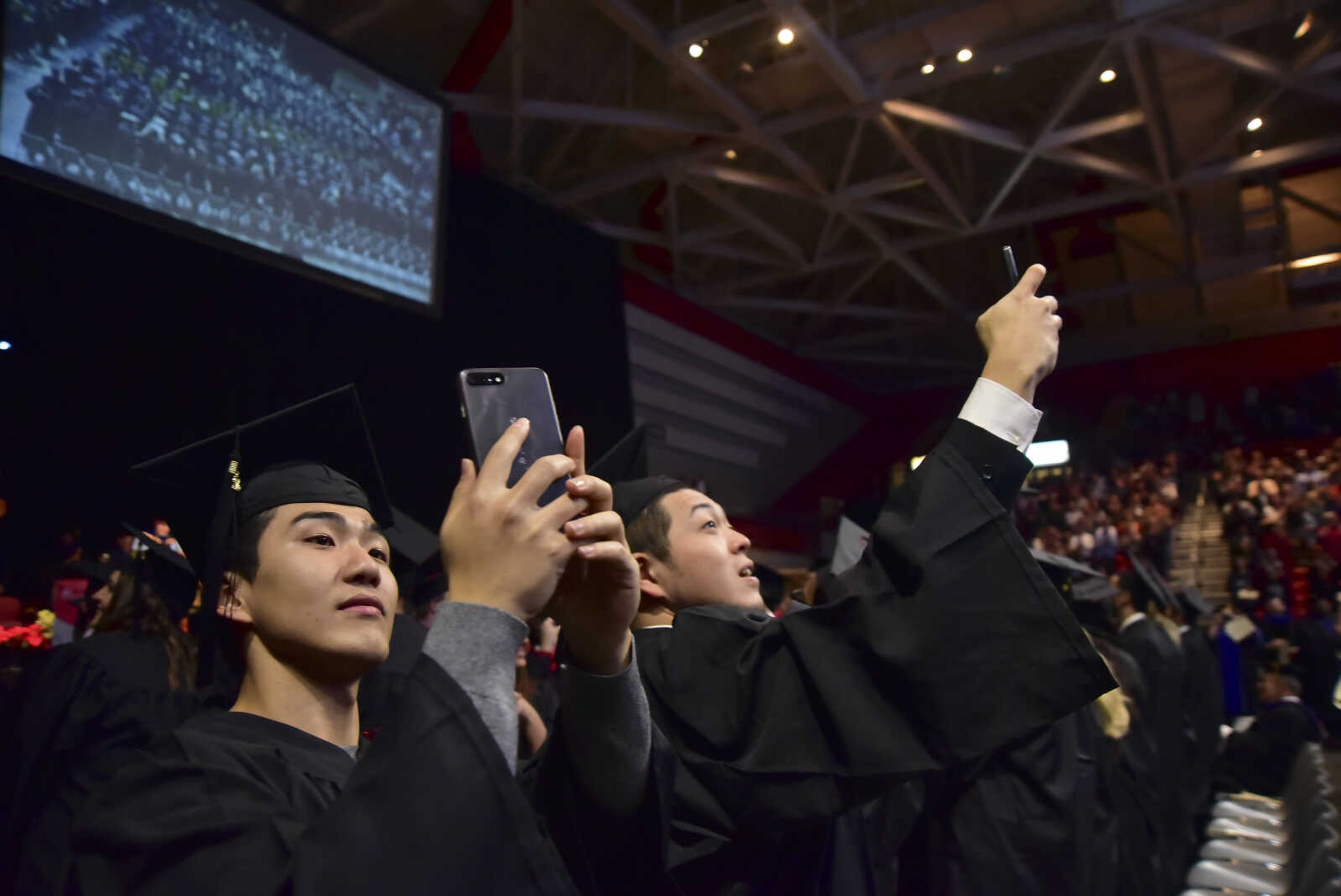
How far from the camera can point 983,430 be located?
1.26m

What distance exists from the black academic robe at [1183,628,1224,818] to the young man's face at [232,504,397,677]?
5.97 m

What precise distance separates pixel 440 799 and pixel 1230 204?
16.0 meters

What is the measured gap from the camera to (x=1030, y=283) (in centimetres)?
138

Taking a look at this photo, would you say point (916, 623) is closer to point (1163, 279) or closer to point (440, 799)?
point (440, 799)

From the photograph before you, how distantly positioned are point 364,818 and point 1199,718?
694cm

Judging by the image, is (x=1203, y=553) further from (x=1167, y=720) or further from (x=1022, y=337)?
(x=1022, y=337)

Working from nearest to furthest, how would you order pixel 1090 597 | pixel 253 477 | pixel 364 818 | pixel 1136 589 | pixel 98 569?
pixel 364 818 < pixel 253 477 < pixel 98 569 < pixel 1090 597 < pixel 1136 589

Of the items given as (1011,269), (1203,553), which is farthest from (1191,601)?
(1203,553)

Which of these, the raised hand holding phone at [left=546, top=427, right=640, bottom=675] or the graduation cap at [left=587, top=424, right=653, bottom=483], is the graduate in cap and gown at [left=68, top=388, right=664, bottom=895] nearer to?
the raised hand holding phone at [left=546, top=427, right=640, bottom=675]

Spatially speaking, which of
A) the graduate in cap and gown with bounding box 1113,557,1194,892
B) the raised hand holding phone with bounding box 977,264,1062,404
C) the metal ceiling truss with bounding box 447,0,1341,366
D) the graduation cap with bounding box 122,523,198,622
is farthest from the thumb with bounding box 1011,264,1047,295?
the metal ceiling truss with bounding box 447,0,1341,366

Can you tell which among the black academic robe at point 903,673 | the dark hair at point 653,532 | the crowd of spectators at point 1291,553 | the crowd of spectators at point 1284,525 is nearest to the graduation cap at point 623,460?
the dark hair at point 653,532

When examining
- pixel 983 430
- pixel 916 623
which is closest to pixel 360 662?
pixel 916 623

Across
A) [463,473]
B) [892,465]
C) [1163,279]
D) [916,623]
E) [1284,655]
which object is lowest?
[1284,655]

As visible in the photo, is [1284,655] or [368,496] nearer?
[368,496]
